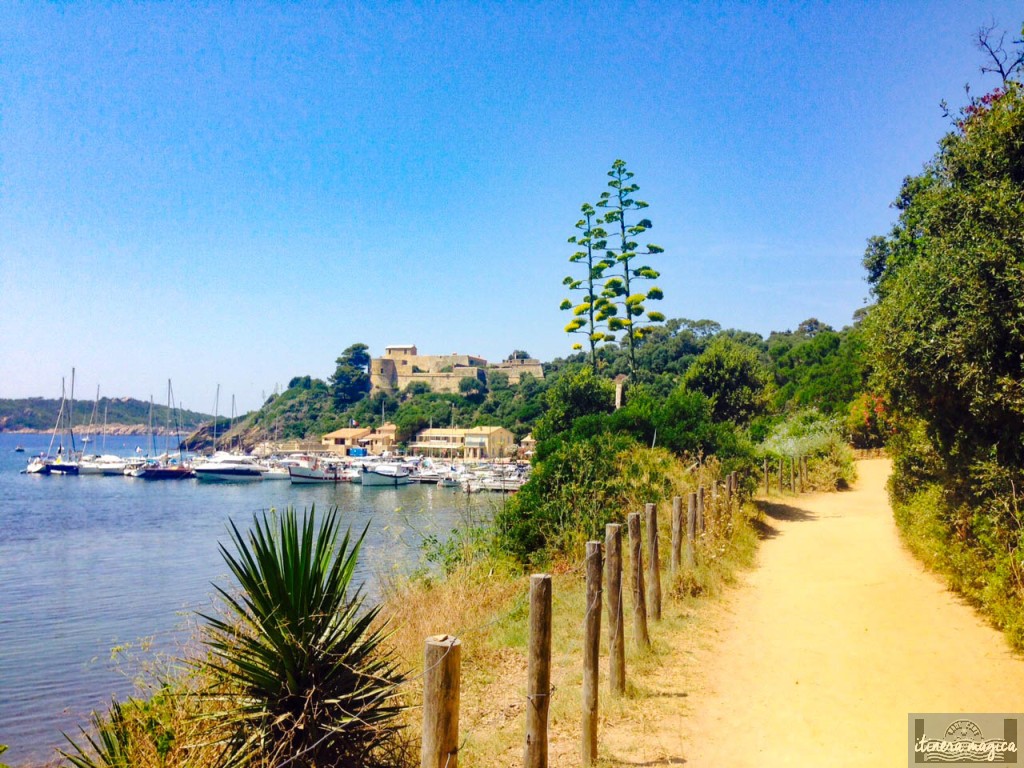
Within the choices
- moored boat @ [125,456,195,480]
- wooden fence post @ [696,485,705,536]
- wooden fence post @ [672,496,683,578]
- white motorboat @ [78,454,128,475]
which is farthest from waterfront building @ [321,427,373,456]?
wooden fence post @ [672,496,683,578]

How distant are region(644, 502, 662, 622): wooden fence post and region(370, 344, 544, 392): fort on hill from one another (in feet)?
349

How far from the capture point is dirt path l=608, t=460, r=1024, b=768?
4.72 meters

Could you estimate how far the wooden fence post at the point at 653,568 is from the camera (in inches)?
270

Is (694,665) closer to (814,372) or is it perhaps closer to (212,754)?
(212,754)

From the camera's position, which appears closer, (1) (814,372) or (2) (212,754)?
(2) (212,754)

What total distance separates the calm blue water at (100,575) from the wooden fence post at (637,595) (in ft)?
10.1

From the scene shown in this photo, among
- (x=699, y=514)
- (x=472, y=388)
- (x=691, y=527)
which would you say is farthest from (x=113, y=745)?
(x=472, y=388)

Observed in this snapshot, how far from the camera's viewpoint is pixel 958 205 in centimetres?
777

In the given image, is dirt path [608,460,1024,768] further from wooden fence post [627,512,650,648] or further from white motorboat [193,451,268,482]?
Result: white motorboat [193,451,268,482]

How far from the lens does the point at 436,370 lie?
12006 cm

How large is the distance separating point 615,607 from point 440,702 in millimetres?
2563

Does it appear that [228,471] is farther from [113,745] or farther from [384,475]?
[113,745]

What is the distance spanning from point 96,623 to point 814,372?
35.5 meters

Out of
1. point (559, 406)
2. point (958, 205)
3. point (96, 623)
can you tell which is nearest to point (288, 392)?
point (559, 406)
